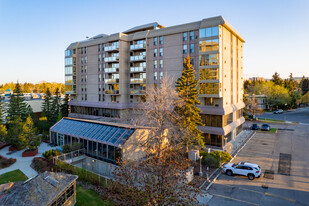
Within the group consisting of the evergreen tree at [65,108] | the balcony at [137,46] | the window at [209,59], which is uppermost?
the balcony at [137,46]

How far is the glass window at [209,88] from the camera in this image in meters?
30.6

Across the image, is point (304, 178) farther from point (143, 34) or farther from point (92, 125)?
point (143, 34)

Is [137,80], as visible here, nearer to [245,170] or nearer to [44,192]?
[245,170]

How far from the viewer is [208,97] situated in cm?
3219

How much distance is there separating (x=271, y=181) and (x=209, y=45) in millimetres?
20565

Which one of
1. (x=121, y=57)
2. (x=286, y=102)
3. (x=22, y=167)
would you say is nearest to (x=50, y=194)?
(x=22, y=167)

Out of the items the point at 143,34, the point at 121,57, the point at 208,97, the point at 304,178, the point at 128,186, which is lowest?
the point at 304,178

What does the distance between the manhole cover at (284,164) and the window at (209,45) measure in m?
18.1

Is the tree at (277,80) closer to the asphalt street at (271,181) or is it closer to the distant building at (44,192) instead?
the asphalt street at (271,181)

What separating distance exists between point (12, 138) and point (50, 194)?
21.0 metres

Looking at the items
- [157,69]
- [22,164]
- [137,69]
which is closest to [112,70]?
[137,69]

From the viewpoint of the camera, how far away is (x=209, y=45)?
100ft

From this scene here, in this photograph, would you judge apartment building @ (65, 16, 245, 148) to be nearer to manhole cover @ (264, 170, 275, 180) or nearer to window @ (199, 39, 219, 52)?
window @ (199, 39, 219, 52)

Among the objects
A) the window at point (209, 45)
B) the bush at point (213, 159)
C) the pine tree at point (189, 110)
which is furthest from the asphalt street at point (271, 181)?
the window at point (209, 45)
